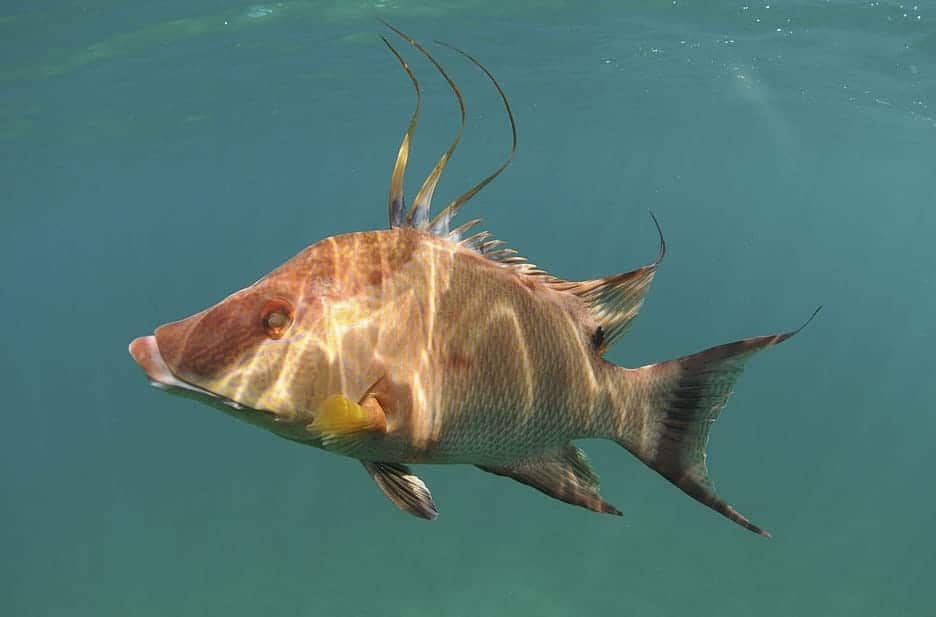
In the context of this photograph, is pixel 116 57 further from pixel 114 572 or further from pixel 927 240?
pixel 927 240

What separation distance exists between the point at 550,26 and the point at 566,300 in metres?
18.2

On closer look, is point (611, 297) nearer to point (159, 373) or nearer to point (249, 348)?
point (249, 348)

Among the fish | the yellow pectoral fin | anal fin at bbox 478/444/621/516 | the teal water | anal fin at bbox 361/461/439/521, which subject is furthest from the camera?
the teal water

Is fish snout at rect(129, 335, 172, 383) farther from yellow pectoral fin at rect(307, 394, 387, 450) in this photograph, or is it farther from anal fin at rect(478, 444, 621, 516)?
anal fin at rect(478, 444, 621, 516)

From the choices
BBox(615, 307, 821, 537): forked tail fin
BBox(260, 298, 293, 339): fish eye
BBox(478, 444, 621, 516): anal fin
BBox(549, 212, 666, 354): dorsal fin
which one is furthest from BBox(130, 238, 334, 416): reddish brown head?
BBox(615, 307, 821, 537): forked tail fin

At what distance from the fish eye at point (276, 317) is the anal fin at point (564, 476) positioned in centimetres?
60

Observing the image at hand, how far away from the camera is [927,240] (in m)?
94.9

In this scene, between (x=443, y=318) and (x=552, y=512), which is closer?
(x=443, y=318)

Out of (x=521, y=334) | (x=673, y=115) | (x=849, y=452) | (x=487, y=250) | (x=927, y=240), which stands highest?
(x=487, y=250)

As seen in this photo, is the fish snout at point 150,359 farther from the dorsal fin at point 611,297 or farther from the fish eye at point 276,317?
the dorsal fin at point 611,297

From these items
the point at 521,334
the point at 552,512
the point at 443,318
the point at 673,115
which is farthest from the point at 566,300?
the point at 673,115

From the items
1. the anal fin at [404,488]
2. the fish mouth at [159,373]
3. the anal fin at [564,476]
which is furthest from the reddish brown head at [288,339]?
the anal fin at [564,476]

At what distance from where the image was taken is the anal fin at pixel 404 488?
5.14 feet

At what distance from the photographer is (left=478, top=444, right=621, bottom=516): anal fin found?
1.72 m
